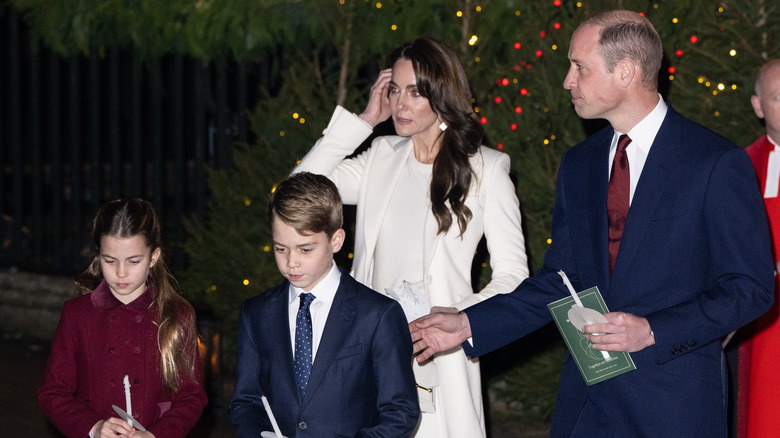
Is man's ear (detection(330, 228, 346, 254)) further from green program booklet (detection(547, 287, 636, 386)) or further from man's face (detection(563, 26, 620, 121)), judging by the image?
man's face (detection(563, 26, 620, 121))

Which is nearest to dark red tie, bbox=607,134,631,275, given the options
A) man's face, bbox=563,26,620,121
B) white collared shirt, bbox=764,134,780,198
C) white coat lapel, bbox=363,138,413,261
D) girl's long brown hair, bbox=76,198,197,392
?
man's face, bbox=563,26,620,121

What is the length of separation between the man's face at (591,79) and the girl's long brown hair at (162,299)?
1685mm

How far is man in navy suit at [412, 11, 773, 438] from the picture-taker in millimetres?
3188

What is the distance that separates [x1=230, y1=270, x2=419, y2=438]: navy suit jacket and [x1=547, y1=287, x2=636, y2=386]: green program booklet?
1.74 ft

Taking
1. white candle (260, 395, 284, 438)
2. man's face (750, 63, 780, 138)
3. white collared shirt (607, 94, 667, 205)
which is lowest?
white candle (260, 395, 284, 438)

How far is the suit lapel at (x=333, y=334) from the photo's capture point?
11.0ft

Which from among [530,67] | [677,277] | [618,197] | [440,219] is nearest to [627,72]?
[618,197]

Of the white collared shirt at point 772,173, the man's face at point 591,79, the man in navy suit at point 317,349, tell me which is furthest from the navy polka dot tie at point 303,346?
the white collared shirt at point 772,173

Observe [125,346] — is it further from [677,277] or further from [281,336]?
[677,277]

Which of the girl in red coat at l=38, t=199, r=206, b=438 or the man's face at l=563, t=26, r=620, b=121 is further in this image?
the girl in red coat at l=38, t=199, r=206, b=438

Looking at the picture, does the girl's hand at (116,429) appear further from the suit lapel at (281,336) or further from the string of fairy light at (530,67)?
the string of fairy light at (530,67)

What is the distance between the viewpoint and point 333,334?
11.1ft

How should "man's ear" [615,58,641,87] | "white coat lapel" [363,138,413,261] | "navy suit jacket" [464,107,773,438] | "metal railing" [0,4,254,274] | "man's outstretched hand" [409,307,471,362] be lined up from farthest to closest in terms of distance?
"metal railing" [0,4,254,274] → "white coat lapel" [363,138,413,261] → "man's outstretched hand" [409,307,471,362] → "man's ear" [615,58,641,87] → "navy suit jacket" [464,107,773,438]

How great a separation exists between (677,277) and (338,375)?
3.72 feet
